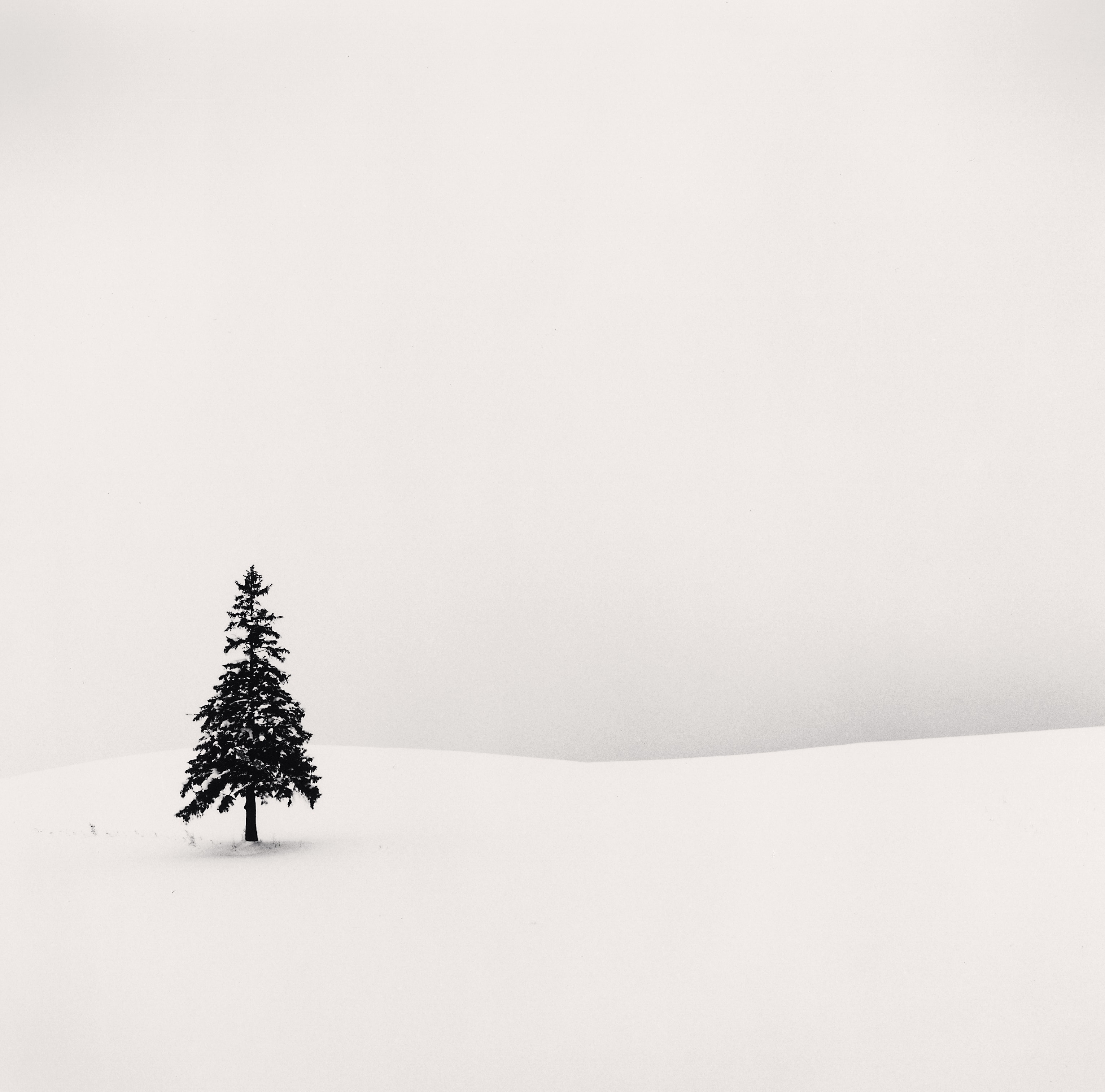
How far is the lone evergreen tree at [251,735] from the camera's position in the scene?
2577 cm

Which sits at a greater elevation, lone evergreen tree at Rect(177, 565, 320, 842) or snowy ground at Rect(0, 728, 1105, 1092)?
lone evergreen tree at Rect(177, 565, 320, 842)

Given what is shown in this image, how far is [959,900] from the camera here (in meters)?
Answer: 20.3

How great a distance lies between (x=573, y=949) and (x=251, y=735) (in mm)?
11522

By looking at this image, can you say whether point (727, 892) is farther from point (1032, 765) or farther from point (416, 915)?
point (1032, 765)

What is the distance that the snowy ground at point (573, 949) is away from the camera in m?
14.2

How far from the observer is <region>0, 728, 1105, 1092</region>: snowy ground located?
14250 millimetres

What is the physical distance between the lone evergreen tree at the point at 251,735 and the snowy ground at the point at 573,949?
1.37m

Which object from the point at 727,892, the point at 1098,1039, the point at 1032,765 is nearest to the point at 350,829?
the point at 727,892

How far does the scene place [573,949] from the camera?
58.1 ft

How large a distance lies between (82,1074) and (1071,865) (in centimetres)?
1840

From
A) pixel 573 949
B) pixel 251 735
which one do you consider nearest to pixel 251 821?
pixel 251 735

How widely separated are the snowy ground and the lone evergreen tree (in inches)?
53.8

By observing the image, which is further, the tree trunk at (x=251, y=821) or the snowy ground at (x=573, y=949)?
the tree trunk at (x=251, y=821)

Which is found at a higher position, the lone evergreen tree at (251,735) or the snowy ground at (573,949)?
the lone evergreen tree at (251,735)
